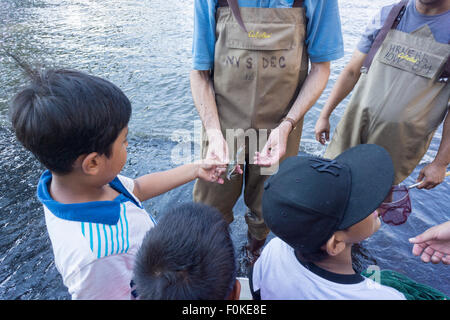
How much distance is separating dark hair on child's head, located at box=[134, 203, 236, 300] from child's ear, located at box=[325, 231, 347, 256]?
17.7 inches

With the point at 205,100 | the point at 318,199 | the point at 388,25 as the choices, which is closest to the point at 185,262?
the point at 318,199

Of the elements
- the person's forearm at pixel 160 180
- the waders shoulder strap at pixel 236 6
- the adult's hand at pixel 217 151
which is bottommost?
the person's forearm at pixel 160 180

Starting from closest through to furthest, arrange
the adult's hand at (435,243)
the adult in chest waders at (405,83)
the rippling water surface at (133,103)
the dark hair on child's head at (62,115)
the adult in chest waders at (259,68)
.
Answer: the dark hair on child's head at (62,115) < the adult's hand at (435,243) < the adult in chest waders at (259,68) < the adult in chest waders at (405,83) < the rippling water surface at (133,103)

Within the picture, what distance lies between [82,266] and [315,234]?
991mm

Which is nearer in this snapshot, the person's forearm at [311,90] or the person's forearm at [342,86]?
the person's forearm at [311,90]

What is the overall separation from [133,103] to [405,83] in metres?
4.30

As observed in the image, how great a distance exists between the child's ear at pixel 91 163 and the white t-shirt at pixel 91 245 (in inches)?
5.7

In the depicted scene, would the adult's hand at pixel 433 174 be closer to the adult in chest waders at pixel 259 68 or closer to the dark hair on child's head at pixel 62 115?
the adult in chest waders at pixel 259 68

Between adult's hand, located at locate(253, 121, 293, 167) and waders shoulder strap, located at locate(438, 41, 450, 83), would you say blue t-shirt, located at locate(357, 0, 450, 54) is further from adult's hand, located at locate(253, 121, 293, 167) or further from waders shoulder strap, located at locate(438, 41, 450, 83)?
adult's hand, located at locate(253, 121, 293, 167)

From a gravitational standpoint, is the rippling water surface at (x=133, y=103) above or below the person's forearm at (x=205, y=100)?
below

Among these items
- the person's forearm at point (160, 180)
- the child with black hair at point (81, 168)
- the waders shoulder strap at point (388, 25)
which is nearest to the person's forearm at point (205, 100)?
the person's forearm at point (160, 180)

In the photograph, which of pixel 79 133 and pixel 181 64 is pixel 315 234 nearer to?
pixel 79 133

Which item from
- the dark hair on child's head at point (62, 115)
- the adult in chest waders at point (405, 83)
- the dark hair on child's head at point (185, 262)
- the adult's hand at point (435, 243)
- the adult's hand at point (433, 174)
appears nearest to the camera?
the dark hair on child's head at point (185, 262)

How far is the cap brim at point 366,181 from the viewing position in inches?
50.8
